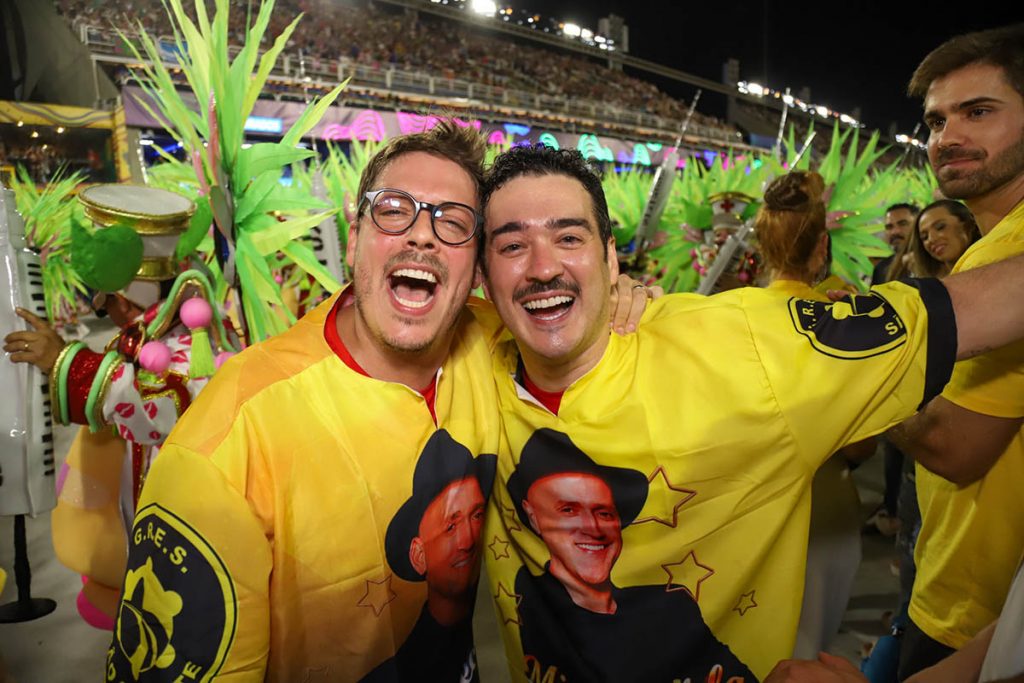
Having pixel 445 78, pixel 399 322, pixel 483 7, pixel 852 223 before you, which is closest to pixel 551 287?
pixel 399 322

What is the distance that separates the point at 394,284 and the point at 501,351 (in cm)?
36

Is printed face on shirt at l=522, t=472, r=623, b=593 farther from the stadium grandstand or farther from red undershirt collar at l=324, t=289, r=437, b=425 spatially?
the stadium grandstand

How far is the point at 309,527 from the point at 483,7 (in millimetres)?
33043

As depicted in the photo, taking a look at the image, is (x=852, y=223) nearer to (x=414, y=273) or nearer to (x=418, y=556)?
(x=414, y=273)

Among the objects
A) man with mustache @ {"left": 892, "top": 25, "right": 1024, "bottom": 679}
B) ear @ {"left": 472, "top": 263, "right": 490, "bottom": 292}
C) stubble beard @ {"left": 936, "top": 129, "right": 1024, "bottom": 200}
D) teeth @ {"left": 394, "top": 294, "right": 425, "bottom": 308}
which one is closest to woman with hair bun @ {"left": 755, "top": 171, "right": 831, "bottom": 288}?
man with mustache @ {"left": 892, "top": 25, "right": 1024, "bottom": 679}

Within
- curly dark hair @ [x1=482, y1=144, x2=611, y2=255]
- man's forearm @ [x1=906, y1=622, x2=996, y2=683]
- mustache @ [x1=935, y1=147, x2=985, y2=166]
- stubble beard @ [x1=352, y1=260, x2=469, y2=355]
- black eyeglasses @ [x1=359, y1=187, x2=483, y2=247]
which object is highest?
mustache @ [x1=935, y1=147, x2=985, y2=166]

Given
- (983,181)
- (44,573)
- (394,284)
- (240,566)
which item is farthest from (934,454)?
(44,573)

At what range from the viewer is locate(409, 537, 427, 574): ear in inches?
55.0

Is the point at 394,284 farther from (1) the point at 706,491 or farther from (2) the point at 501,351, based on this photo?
(1) the point at 706,491

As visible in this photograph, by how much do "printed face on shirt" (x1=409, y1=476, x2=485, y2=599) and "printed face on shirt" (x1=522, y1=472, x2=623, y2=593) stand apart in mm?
200

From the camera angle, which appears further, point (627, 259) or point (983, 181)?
point (627, 259)

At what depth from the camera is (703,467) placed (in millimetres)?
1278

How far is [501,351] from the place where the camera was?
172 centimetres

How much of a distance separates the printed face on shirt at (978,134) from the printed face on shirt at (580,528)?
4.05 ft
